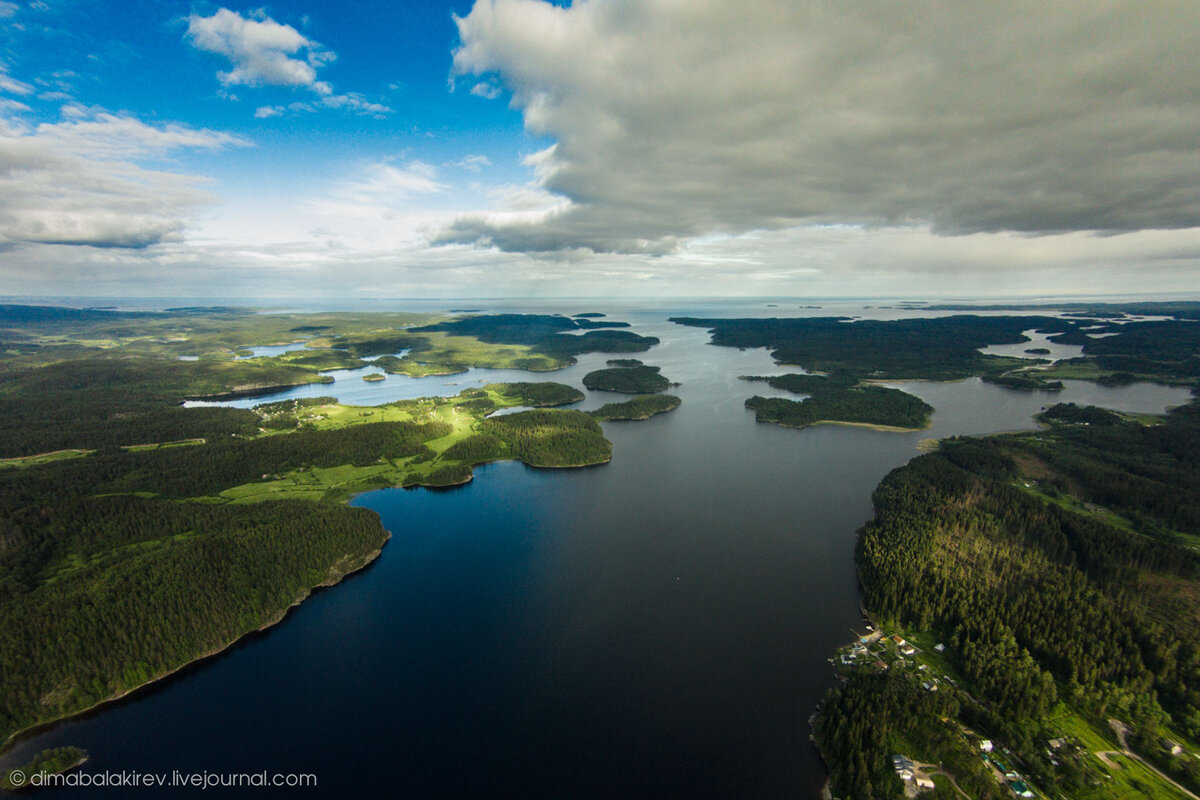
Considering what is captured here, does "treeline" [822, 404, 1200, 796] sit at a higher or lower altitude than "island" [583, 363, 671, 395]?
lower

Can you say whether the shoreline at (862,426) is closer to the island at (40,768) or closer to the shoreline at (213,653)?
the shoreline at (213,653)

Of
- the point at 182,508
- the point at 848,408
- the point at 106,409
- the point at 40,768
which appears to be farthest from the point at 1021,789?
the point at 106,409

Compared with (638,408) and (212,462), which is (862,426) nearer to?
(638,408)

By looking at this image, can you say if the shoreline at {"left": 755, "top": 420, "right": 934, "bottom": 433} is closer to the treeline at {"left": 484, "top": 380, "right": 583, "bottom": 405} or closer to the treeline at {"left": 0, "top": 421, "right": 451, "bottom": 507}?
the treeline at {"left": 484, "top": 380, "right": 583, "bottom": 405}

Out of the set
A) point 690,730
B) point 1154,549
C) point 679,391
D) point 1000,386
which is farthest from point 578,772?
point 1000,386

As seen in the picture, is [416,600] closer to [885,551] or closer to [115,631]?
[115,631]

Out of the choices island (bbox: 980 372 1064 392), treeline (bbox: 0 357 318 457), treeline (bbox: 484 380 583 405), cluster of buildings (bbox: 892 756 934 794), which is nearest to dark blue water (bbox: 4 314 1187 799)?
cluster of buildings (bbox: 892 756 934 794)
